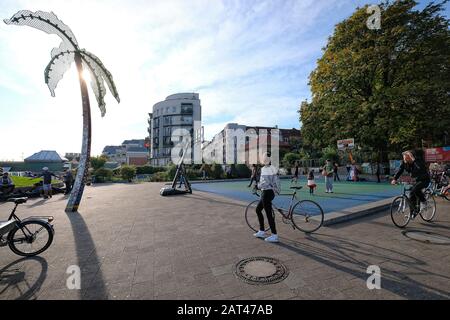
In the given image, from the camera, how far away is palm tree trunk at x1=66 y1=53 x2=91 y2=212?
9.50 metres

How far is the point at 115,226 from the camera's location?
700 centimetres

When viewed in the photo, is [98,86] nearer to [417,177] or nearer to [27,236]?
[27,236]

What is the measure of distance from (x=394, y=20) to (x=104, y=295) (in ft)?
85.8

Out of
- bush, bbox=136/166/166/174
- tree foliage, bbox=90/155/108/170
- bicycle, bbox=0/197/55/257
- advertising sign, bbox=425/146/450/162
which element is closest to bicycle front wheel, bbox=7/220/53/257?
bicycle, bbox=0/197/55/257

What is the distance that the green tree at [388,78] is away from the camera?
1820 centimetres

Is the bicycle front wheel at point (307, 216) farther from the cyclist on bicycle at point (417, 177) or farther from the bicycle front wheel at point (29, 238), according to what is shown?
the bicycle front wheel at point (29, 238)

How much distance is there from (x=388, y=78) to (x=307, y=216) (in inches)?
837

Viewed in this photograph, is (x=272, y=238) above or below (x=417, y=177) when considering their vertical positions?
below

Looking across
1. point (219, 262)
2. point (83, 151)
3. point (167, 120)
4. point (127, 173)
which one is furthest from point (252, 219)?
point (167, 120)

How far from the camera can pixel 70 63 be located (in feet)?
32.4

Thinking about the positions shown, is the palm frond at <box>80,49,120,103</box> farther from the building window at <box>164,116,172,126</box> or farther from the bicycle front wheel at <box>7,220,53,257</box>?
the building window at <box>164,116,172,126</box>

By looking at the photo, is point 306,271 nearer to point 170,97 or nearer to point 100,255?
point 100,255

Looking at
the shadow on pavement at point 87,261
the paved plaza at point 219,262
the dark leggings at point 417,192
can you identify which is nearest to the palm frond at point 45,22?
the shadow on pavement at point 87,261

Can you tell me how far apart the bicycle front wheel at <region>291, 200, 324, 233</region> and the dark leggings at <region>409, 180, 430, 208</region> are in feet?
8.34
